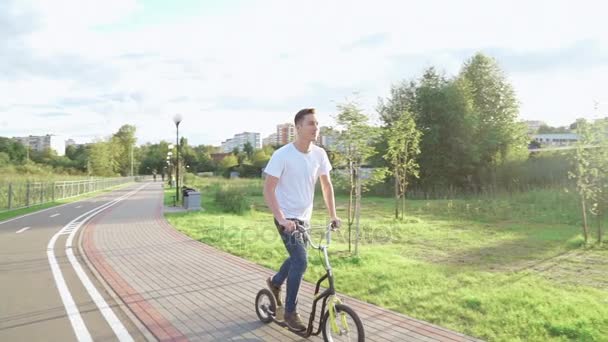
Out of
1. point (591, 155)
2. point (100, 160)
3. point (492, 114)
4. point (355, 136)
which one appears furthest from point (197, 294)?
point (100, 160)

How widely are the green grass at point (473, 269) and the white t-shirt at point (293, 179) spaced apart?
375 mm

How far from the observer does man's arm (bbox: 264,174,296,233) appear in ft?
11.9

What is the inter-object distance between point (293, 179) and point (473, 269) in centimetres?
502

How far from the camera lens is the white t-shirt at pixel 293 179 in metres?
3.83

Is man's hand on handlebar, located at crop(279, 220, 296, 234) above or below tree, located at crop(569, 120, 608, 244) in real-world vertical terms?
below

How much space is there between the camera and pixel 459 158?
29500mm

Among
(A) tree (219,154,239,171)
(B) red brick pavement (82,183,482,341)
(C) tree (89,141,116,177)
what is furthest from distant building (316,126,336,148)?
(A) tree (219,154,239,171)

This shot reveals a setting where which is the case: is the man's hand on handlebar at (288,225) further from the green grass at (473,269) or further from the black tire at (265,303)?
the black tire at (265,303)

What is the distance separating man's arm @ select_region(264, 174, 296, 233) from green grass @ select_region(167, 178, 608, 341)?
61 centimetres

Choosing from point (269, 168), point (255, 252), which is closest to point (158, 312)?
point (269, 168)

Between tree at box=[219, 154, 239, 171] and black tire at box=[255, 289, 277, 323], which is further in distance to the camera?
tree at box=[219, 154, 239, 171]

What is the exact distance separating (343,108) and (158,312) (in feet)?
18.0

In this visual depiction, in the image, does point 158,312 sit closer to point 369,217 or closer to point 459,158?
point 369,217

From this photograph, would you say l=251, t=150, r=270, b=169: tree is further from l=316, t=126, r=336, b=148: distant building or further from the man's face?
the man's face
